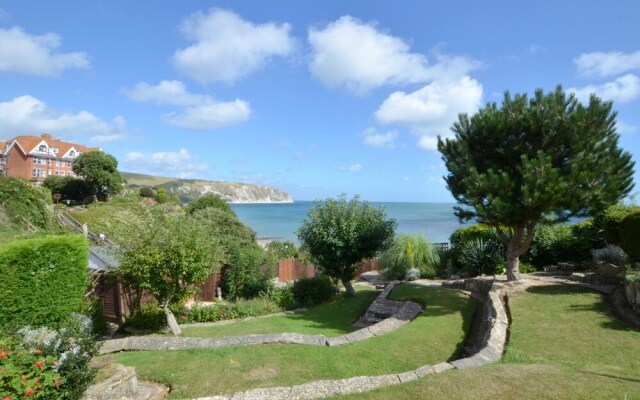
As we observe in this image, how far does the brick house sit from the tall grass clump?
69.3m

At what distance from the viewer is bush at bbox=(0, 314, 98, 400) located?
15.0ft

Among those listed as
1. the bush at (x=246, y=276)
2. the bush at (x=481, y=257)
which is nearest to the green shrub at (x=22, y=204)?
the bush at (x=246, y=276)

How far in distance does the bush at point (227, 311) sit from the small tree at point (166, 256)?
1881 mm

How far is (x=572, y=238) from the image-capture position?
56.1 feet

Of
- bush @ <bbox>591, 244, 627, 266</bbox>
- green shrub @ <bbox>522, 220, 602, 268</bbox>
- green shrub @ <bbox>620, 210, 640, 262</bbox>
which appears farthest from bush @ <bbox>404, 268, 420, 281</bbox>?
green shrub @ <bbox>620, 210, 640, 262</bbox>

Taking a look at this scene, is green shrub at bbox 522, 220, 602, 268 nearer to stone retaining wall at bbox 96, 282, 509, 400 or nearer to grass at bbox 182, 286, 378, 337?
stone retaining wall at bbox 96, 282, 509, 400

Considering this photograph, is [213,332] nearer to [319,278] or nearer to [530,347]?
[319,278]

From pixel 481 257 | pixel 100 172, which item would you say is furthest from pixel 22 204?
pixel 481 257

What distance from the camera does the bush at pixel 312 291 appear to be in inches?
633

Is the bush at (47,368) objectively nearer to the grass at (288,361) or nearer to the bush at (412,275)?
the grass at (288,361)

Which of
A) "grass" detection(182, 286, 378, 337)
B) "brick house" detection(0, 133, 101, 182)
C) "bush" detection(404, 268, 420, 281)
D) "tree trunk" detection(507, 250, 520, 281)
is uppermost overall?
"brick house" detection(0, 133, 101, 182)

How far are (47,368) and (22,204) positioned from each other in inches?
1106

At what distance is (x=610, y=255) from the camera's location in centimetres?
1410

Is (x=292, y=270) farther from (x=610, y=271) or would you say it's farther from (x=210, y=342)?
(x=610, y=271)
